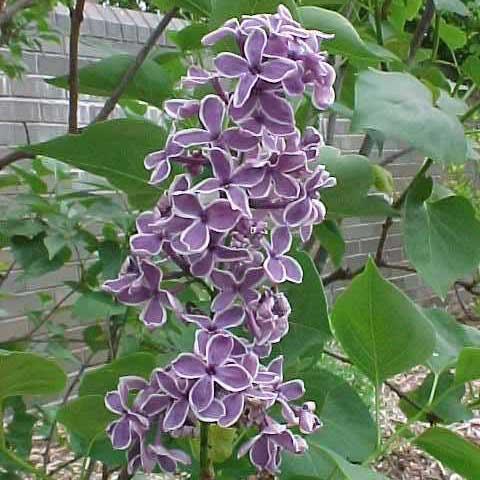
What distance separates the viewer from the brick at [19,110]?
125 inches

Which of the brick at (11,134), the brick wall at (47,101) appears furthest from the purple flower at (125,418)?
the brick at (11,134)

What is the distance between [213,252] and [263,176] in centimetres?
5

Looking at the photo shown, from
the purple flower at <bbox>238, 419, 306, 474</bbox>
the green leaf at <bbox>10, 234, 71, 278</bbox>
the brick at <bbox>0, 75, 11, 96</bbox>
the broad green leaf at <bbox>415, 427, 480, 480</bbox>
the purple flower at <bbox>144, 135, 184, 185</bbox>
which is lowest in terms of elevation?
the brick at <bbox>0, 75, 11, 96</bbox>

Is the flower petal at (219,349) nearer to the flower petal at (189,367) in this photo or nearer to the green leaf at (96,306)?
the flower petal at (189,367)

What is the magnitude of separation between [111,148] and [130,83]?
0.22 meters

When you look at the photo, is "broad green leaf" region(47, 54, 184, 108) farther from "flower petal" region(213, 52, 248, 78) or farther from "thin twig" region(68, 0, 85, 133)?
"flower petal" region(213, 52, 248, 78)

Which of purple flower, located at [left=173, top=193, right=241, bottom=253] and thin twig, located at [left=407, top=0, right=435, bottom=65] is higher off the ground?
purple flower, located at [left=173, top=193, right=241, bottom=253]

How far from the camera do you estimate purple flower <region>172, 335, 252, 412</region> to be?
1.56 ft

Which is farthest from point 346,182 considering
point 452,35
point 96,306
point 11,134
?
point 11,134

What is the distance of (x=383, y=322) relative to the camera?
22.6 inches

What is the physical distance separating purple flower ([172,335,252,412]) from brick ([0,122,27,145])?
9.10 ft

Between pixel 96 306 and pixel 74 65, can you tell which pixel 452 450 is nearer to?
pixel 74 65

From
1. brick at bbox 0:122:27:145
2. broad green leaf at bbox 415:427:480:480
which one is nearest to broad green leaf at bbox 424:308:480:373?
broad green leaf at bbox 415:427:480:480

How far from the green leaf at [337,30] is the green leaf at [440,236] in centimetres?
21
